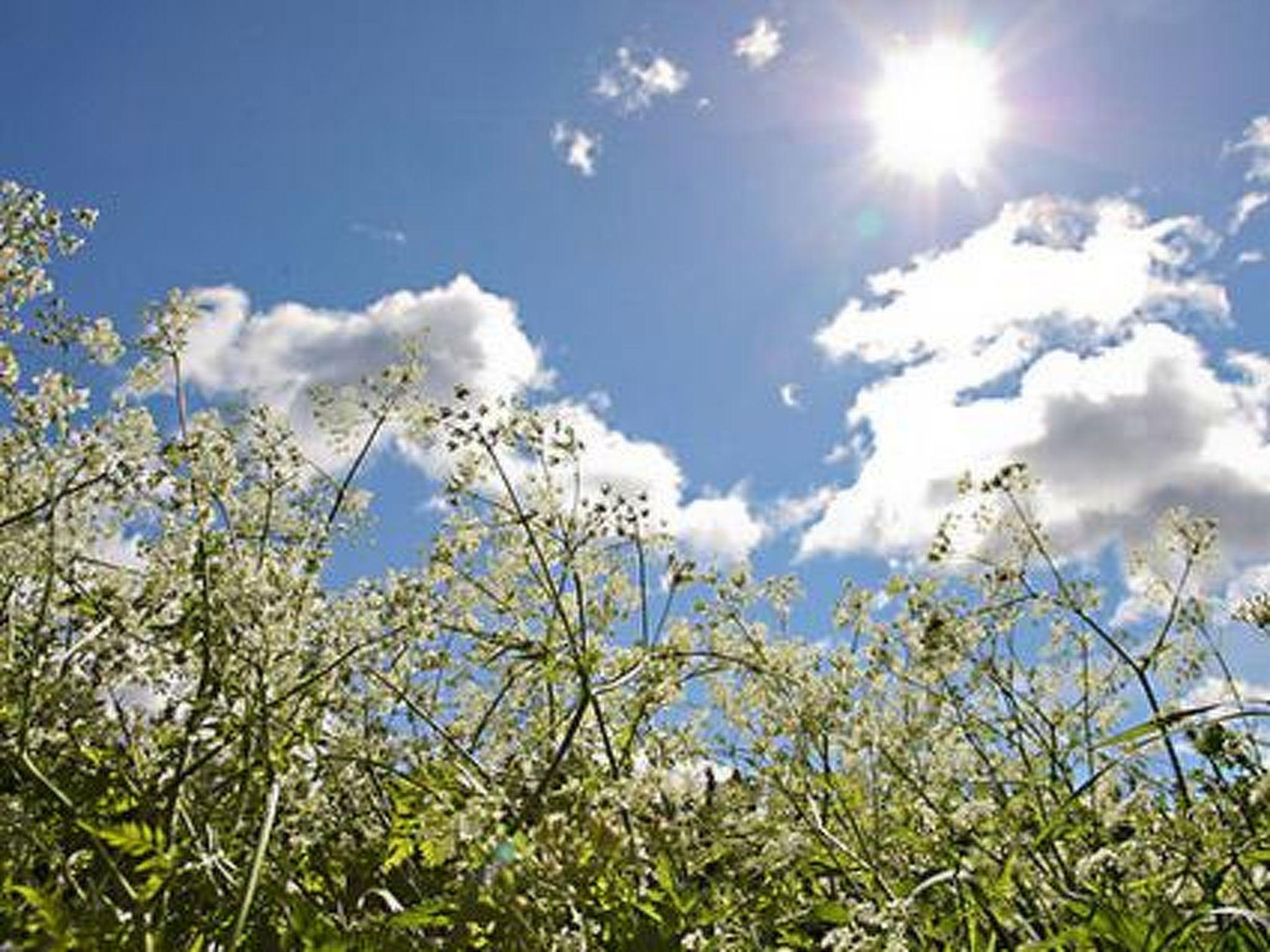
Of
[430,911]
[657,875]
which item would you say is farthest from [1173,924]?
[430,911]

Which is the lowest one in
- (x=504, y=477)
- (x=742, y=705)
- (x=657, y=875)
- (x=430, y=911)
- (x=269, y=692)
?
(x=430, y=911)

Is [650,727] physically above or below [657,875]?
above

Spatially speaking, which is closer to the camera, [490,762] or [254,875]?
[254,875]

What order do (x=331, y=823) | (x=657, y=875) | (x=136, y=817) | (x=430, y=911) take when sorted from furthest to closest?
(x=331, y=823) < (x=136, y=817) < (x=657, y=875) < (x=430, y=911)

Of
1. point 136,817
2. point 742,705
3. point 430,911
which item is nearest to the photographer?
point 430,911

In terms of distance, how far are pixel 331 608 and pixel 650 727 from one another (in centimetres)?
182

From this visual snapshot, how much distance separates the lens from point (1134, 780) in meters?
6.15

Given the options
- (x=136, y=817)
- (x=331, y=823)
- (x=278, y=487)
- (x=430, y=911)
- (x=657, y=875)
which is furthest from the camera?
(x=278, y=487)

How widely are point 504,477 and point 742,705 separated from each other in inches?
83.7

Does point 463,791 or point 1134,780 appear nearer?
point 463,791

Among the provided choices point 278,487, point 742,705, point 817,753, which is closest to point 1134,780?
point 817,753

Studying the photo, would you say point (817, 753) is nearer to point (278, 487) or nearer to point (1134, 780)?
point (1134, 780)

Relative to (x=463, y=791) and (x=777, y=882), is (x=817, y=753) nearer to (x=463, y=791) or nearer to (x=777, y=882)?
(x=777, y=882)

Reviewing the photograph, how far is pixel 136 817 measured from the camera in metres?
4.60
